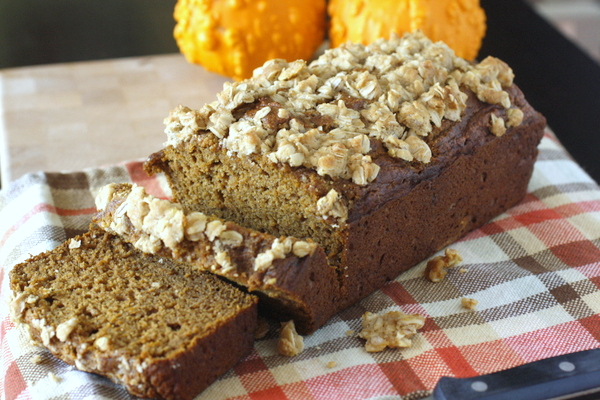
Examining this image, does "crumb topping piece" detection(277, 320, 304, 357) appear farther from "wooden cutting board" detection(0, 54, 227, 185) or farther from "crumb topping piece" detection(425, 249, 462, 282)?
"wooden cutting board" detection(0, 54, 227, 185)

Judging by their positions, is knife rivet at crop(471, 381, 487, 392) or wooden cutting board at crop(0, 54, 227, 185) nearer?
knife rivet at crop(471, 381, 487, 392)

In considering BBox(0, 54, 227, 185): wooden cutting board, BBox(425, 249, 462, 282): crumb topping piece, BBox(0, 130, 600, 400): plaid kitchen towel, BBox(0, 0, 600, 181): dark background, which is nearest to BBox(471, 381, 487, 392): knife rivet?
BBox(0, 130, 600, 400): plaid kitchen towel

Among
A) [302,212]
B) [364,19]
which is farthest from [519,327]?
[364,19]

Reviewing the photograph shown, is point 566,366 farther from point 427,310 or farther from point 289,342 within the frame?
point 289,342

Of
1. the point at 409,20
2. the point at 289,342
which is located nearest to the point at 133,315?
the point at 289,342

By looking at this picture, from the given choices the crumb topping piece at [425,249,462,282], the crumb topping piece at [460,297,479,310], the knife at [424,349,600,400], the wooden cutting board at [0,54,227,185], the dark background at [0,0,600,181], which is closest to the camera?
the knife at [424,349,600,400]

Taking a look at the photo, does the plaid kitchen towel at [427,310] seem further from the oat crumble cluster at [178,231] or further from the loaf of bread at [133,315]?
the oat crumble cluster at [178,231]

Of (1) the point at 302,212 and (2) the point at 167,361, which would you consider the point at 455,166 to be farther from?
(2) the point at 167,361
